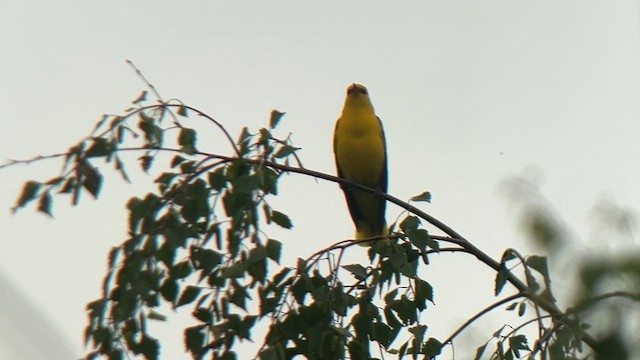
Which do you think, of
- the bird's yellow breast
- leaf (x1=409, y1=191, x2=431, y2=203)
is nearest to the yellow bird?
the bird's yellow breast

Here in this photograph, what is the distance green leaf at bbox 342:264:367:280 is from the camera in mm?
2785

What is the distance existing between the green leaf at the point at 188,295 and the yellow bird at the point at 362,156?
117 inches

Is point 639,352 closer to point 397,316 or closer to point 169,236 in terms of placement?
point 169,236

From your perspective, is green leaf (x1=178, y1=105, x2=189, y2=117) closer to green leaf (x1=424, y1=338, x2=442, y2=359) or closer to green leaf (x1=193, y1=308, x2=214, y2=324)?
green leaf (x1=193, y1=308, x2=214, y2=324)

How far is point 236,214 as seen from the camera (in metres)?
2.58

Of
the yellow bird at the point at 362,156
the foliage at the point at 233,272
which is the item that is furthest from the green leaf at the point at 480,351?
the yellow bird at the point at 362,156

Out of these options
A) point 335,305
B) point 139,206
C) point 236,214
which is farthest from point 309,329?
point 139,206

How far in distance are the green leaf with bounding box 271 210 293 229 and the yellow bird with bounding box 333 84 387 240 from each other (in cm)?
292

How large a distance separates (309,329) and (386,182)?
3.38 m

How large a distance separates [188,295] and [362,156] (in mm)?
3128

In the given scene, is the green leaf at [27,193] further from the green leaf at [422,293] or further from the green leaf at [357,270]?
the green leaf at [422,293]

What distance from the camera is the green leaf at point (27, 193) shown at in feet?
7.96

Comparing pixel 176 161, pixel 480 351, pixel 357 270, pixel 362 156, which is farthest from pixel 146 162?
pixel 362 156

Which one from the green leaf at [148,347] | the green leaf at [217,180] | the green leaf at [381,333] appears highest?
the green leaf at [217,180]
